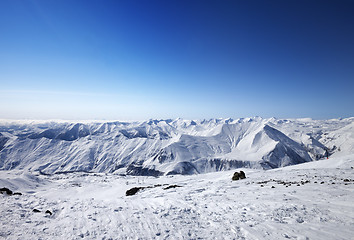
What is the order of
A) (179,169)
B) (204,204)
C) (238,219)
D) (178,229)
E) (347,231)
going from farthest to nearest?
1. (179,169)
2. (204,204)
3. (238,219)
4. (178,229)
5. (347,231)

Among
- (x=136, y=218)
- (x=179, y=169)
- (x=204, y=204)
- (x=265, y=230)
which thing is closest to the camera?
(x=265, y=230)

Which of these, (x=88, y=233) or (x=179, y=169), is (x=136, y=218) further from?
(x=179, y=169)

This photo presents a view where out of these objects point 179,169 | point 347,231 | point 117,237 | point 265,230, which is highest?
point 347,231

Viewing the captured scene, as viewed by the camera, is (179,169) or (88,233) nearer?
(88,233)

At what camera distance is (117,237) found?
8.23 metres

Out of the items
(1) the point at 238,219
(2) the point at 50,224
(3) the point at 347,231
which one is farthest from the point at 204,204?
(2) the point at 50,224

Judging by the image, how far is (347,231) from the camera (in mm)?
7793

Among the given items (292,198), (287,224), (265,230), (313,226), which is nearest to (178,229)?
(265,230)

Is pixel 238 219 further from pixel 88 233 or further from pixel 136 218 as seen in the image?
pixel 88 233

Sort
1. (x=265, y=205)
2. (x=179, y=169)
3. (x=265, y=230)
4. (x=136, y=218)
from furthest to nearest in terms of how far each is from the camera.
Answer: (x=179, y=169) < (x=265, y=205) < (x=136, y=218) < (x=265, y=230)

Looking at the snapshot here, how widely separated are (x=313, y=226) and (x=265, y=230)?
98.6 inches

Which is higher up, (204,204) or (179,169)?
(204,204)

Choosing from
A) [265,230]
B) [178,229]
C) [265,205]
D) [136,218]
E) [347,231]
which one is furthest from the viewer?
[265,205]

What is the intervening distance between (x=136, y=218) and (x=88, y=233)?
9.22 feet
